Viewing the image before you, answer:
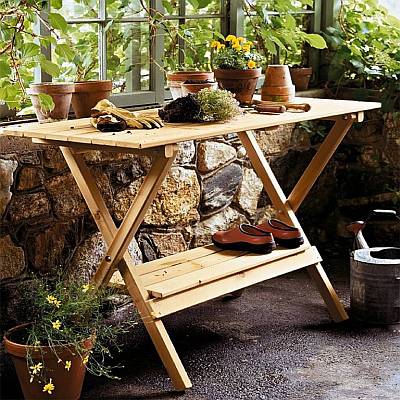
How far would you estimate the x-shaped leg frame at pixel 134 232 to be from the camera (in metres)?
3.21

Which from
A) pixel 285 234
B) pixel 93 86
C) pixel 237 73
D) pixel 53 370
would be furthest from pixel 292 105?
pixel 53 370

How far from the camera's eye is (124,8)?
397 centimetres

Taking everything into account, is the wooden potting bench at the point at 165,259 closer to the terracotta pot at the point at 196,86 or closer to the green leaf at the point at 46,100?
the green leaf at the point at 46,100

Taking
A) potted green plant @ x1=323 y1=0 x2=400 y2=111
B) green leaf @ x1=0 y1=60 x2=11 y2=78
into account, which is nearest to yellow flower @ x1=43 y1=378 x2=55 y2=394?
green leaf @ x1=0 y1=60 x2=11 y2=78

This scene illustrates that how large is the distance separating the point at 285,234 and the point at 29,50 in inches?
51.9

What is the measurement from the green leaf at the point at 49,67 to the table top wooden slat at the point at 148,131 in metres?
0.19

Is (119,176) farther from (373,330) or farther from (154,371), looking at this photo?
(373,330)

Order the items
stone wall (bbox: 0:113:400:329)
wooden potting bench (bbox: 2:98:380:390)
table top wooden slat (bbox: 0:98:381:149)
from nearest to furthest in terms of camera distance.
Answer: table top wooden slat (bbox: 0:98:381:149), wooden potting bench (bbox: 2:98:380:390), stone wall (bbox: 0:113:400:329)

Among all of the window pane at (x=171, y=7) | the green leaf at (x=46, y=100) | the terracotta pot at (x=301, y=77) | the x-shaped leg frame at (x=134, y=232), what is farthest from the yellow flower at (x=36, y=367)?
the terracotta pot at (x=301, y=77)

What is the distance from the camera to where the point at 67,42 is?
3.77 metres

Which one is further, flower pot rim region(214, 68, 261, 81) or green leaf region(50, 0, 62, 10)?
flower pot rim region(214, 68, 261, 81)

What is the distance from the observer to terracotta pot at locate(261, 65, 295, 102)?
3914mm

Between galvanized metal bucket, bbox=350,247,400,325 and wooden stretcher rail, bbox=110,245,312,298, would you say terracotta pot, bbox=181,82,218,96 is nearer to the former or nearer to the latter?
wooden stretcher rail, bbox=110,245,312,298

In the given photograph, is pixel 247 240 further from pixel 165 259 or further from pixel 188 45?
pixel 188 45
